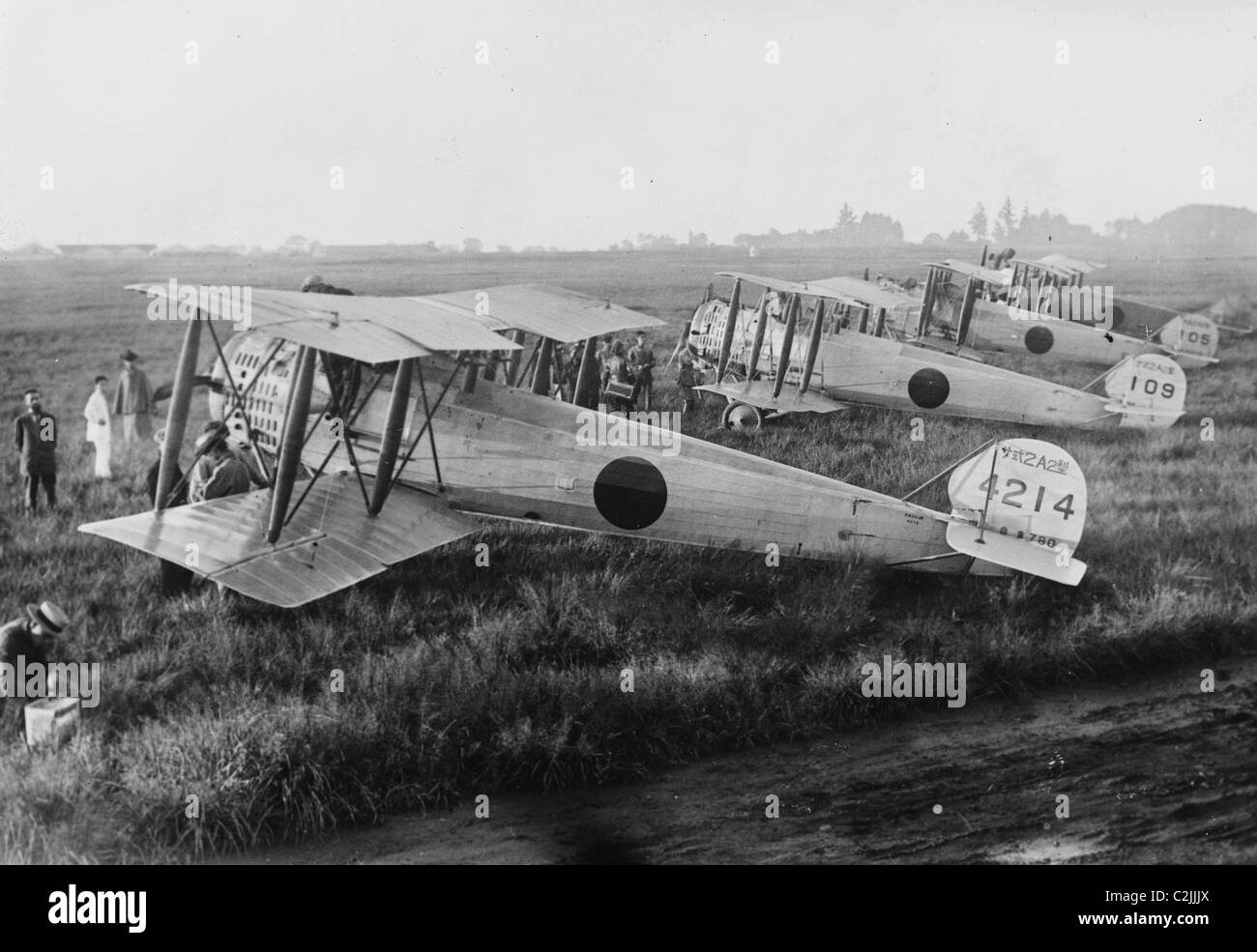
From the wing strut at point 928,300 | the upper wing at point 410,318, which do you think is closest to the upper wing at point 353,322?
the upper wing at point 410,318

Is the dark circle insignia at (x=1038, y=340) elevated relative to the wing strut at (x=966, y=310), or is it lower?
lower

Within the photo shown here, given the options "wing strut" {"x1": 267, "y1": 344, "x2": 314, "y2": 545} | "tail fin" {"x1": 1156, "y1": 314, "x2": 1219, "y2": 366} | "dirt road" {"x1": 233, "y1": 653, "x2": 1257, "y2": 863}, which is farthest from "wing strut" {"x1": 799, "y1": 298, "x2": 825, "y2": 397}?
"wing strut" {"x1": 267, "y1": 344, "x2": 314, "y2": 545}

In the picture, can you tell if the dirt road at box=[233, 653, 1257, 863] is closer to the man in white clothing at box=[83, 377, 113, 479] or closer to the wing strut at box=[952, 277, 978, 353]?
the man in white clothing at box=[83, 377, 113, 479]

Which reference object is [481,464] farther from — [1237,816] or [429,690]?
[1237,816]

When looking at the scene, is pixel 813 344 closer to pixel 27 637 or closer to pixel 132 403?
pixel 132 403

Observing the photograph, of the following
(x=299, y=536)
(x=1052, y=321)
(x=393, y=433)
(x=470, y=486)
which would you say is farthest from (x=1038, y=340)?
(x=299, y=536)

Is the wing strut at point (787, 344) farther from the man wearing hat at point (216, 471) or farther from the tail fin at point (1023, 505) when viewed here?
the man wearing hat at point (216, 471)
